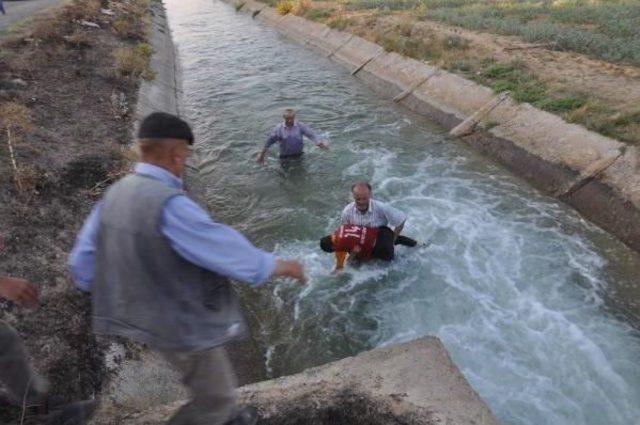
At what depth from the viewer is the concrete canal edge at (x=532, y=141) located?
842 centimetres

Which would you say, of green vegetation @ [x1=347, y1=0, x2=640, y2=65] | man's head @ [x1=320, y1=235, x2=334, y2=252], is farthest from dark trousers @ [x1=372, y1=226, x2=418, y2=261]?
green vegetation @ [x1=347, y1=0, x2=640, y2=65]

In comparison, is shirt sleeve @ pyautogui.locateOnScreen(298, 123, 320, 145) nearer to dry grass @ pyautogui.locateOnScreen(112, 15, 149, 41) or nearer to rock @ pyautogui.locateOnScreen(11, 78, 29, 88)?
rock @ pyautogui.locateOnScreen(11, 78, 29, 88)

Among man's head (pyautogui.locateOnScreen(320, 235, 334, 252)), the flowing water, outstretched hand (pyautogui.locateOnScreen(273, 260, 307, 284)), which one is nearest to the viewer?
outstretched hand (pyautogui.locateOnScreen(273, 260, 307, 284))

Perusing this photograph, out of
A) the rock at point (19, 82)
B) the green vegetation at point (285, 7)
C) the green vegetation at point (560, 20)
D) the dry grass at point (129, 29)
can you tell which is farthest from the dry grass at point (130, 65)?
the green vegetation at point (285, 7)

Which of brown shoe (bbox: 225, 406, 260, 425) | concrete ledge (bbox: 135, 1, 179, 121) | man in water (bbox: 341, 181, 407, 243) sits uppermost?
brown shoe (bbox: 225, 406, 260, 425)

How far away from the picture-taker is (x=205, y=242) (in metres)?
2.40

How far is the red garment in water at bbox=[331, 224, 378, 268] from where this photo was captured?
6902 mm

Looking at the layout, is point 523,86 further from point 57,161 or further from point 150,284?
point 150,284

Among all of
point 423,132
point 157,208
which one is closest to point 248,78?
point 423,132

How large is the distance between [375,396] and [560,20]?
70.9 ft

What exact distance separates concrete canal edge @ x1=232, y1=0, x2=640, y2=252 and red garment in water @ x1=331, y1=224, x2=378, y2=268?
14.0 ft

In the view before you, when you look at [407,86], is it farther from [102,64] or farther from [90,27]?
[90,27]

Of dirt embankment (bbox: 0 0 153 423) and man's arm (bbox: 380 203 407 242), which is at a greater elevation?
man's arm (bbox: 380 203 407 242)

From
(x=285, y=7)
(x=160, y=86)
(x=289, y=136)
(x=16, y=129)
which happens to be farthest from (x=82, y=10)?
(x=289, y=136)
